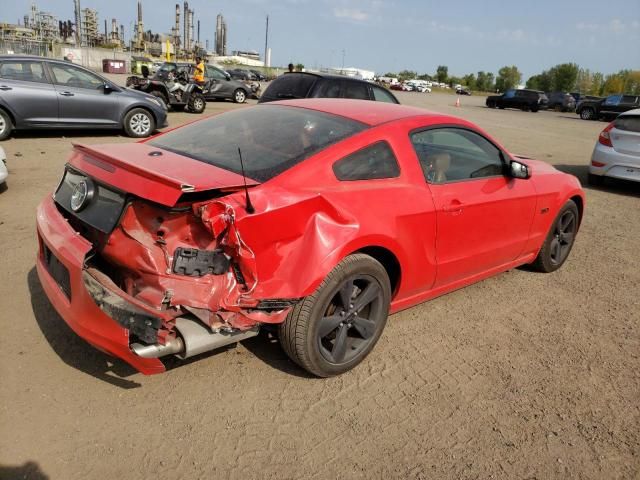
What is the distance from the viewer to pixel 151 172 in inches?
102

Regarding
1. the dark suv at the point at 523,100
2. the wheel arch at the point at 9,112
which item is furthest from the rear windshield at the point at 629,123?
the dark suv at the point at 523,100

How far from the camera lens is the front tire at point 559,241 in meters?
→ 4.87

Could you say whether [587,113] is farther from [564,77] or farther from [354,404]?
[564,77]

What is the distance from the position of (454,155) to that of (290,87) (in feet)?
19.8

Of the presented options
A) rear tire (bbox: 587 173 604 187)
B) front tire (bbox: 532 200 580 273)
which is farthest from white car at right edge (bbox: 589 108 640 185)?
front tire (bbox: 532 200 580 273)

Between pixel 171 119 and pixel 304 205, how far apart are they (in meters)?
13.0

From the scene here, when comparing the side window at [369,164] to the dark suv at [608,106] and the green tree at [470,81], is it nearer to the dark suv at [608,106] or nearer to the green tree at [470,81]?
the dark suv at [608,106]

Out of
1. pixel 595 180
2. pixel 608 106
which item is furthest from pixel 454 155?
pixel 608 106

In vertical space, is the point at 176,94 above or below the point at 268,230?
below

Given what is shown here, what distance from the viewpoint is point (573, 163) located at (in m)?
12.4

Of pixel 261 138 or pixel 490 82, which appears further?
pixel 490 82

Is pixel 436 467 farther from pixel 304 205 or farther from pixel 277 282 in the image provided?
pixel 304 205

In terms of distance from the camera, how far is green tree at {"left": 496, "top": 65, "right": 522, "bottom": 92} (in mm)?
113812

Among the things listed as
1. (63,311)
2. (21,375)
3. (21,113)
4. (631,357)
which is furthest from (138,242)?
(21,113)
